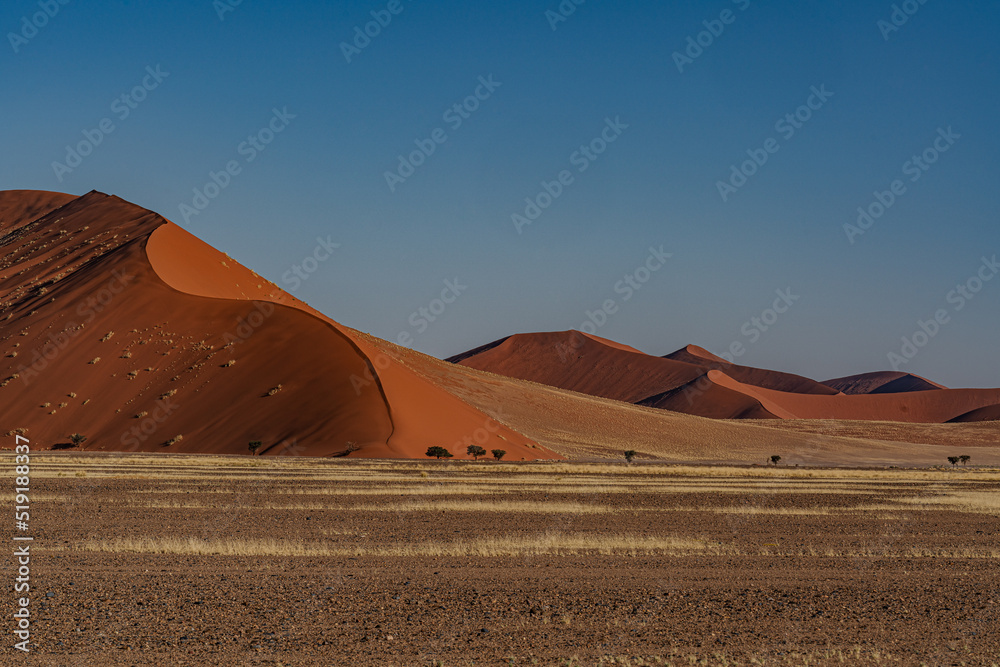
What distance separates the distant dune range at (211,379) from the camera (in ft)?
208

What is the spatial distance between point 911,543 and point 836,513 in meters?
7.28

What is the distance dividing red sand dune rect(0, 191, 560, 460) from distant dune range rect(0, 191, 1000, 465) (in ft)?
0.45

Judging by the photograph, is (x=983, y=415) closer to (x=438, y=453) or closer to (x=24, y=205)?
(x=438, y=453)

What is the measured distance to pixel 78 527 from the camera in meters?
19.9

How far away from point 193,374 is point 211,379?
1772 millimetres

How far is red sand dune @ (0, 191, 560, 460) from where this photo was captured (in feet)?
205

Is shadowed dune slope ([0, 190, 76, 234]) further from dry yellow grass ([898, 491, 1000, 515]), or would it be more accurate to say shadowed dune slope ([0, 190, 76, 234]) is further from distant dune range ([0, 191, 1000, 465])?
dry yellow grass ([898, 491, 1000, 515])

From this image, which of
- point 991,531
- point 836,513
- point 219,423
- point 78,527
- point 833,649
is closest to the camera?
point 833,649

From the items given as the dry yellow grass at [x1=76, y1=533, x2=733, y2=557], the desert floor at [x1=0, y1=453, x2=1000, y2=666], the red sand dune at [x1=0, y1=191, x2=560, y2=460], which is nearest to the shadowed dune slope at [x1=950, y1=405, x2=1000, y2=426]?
the red sand dune at [x1=0, y1=191, x2=560, y2=460]

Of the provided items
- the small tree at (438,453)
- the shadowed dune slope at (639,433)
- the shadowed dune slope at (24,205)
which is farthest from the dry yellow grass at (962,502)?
the shadowed dune slope at (24,205)

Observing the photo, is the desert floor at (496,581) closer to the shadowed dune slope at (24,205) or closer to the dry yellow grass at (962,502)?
the dry yellow grass at (962,502)

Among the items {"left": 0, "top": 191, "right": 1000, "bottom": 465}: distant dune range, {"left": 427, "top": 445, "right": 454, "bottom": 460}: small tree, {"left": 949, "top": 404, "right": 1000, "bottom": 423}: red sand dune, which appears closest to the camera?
{"left": 427, "top": 445, "right": 454, "bottom": 460}: small tree

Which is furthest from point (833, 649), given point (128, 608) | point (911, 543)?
point (911, 543)

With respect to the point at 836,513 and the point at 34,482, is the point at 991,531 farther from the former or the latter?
the point at 34,482
